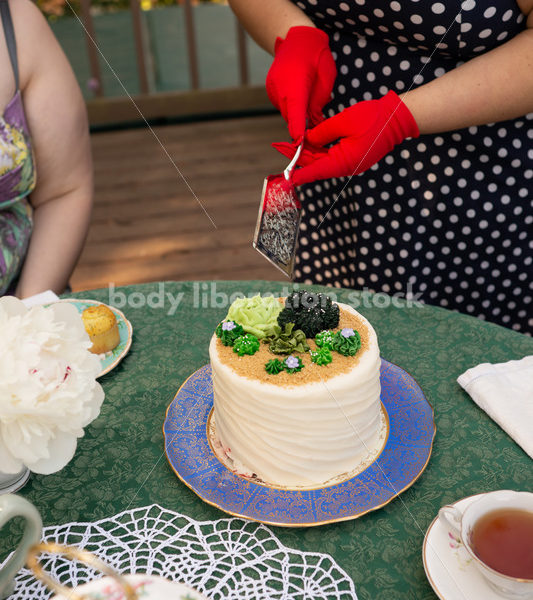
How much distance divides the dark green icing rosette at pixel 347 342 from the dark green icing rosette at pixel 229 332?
0.14 meters

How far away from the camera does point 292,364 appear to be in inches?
31.9

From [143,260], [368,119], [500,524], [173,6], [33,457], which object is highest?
[368,119]

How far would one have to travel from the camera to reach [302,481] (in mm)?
843

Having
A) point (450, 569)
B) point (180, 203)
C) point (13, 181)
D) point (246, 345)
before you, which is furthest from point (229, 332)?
point (180, 203)

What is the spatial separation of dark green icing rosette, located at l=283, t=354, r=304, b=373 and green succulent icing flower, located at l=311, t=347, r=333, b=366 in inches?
→ 0.9

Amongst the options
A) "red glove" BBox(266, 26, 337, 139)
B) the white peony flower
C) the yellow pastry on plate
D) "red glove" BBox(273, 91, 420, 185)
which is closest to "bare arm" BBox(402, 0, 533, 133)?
"red glove" BBox(273, 91, 420, 185)

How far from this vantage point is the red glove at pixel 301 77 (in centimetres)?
118

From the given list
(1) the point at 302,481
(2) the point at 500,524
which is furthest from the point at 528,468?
(1) the point at 302,481

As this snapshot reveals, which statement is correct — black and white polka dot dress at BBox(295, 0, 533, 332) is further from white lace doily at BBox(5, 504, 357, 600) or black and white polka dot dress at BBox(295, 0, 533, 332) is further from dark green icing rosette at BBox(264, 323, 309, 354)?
white lace doily at BBox(5, 504, 357, 600)

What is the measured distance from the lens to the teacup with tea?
2.09 ft

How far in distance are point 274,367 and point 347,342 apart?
0.11 meters

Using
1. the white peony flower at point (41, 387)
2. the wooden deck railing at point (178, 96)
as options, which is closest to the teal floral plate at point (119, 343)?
the white peony flower at point (41, 387)

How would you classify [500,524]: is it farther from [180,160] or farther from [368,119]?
[180,160]

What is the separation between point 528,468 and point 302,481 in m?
0.30
